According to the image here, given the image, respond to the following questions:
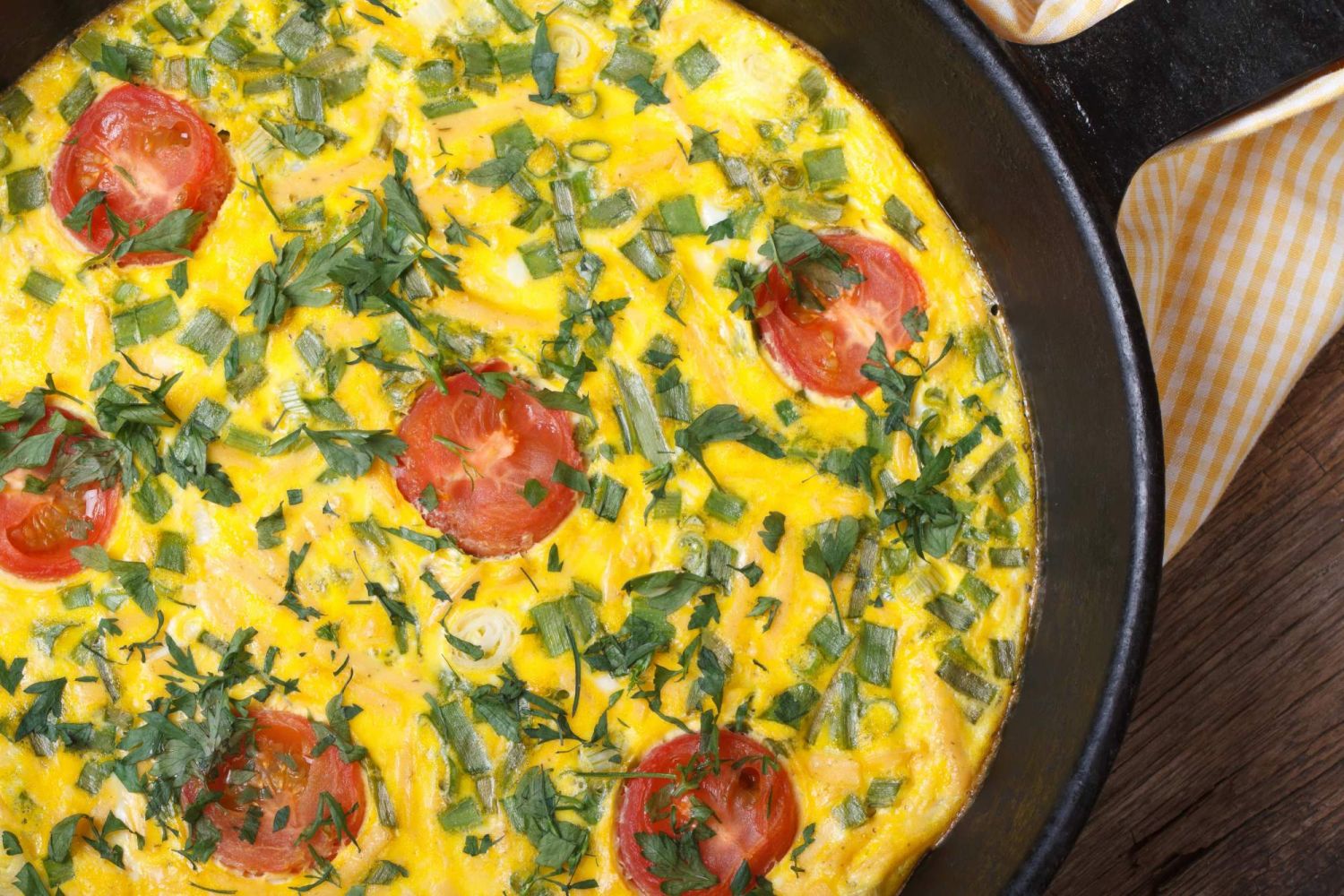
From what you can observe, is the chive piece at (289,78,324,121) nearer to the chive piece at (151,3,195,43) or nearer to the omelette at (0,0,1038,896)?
the omelette at (0,0,1038,896)

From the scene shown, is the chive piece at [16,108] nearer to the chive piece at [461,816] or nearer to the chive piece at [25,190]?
the chive piece at [25,190]

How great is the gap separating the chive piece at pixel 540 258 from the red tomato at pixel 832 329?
50cm

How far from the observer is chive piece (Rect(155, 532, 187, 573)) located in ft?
9.21

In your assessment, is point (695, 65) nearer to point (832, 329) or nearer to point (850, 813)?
point (832, 329)

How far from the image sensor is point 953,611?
9.88ft

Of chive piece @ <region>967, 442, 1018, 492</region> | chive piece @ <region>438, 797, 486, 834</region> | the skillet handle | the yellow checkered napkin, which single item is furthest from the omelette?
the yellow checkered napkin

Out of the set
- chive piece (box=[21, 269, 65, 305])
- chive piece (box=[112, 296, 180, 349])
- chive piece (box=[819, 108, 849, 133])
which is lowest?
chive piece (box=[819, 108, 849, 133])

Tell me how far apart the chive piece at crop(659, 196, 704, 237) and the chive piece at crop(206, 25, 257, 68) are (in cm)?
111

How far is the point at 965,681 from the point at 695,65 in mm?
1703

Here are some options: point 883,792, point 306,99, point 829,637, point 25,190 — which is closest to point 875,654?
point 829,637

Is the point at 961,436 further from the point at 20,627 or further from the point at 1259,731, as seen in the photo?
the point at 20,627

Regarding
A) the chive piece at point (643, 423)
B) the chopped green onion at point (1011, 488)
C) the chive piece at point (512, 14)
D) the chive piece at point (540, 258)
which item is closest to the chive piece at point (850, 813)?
the chopped green onion at point (1011, 488)

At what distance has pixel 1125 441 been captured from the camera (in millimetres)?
2729

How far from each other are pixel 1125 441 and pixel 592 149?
1.44 meters
